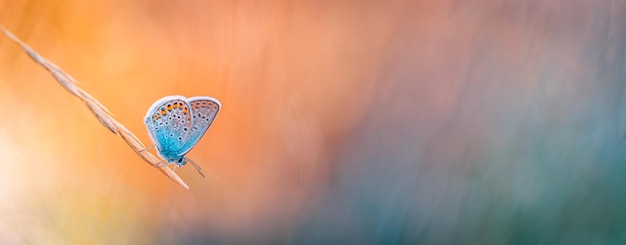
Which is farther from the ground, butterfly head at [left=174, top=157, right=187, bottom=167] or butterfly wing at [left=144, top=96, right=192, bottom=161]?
butterfly wing at [left=144, top=96, right=192, bottom=161]

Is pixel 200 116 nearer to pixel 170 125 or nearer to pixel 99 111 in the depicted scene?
pixel 170 125

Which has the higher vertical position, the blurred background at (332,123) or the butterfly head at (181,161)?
the blurred background at (332,123)

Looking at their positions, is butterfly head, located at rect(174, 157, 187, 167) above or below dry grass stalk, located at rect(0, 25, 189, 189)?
below

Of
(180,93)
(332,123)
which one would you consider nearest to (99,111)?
(180,93)

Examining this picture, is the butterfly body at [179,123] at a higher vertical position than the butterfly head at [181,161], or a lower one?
higher
